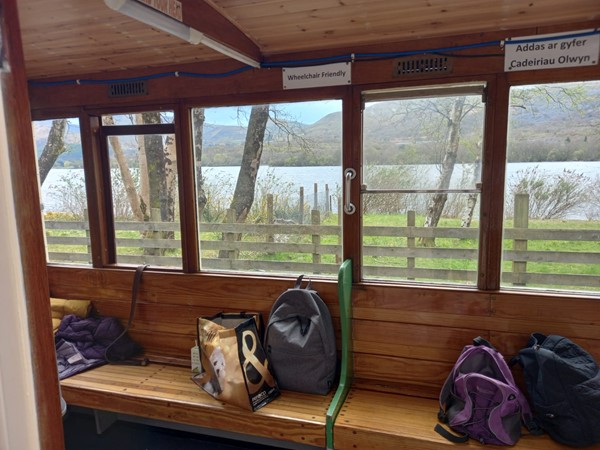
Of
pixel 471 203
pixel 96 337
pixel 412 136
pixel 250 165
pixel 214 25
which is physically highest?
pixel 214 25

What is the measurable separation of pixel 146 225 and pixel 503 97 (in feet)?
7.75

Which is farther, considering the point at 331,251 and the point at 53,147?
the point at 53,147

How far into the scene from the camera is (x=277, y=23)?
200 cm

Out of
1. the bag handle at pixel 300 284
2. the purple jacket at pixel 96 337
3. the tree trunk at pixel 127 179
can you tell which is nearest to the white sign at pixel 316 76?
the bag handle at pixel 300 284

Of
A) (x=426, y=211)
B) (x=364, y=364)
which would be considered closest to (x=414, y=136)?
(x=426, y=211)

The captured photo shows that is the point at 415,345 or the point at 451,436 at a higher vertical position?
the point at 415,345

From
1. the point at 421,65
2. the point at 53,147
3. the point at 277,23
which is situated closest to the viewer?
the point at 277,23

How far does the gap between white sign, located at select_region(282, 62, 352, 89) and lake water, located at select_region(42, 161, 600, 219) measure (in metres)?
0.48

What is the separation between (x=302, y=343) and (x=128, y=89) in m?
1.96

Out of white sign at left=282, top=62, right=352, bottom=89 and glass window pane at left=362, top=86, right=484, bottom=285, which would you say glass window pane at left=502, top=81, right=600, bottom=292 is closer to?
glass window pane at left=362, top=86, right=484, bottom=285

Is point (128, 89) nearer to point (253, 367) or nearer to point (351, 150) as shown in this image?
point (351, 150)

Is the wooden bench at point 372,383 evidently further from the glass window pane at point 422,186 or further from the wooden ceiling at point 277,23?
the wooden ceiling at point 277,23

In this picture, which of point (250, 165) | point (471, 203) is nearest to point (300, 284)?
point (250, 165)

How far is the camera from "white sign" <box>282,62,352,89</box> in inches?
89.8
